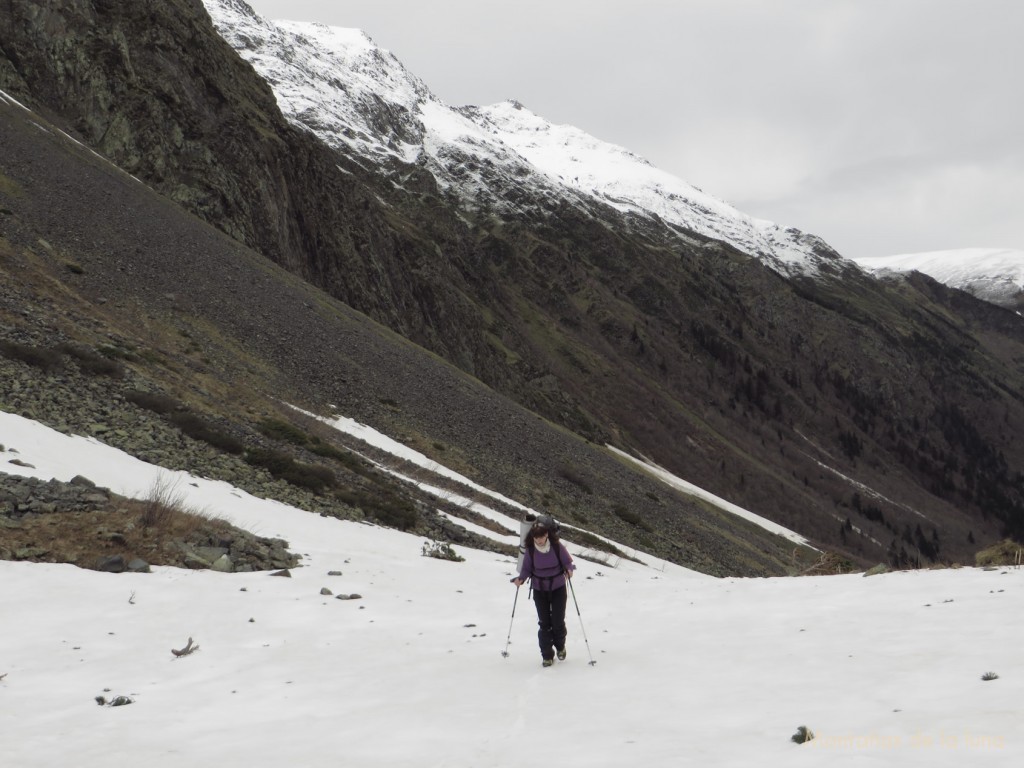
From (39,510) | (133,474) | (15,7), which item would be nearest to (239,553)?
(39,510)

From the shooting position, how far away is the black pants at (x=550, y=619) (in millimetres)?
9648

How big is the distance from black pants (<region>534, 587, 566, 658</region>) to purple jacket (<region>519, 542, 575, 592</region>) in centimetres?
10

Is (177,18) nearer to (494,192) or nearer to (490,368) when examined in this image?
(490,368)

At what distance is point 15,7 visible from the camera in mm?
67188

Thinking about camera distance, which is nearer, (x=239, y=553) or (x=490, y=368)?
(x=239, y=553)

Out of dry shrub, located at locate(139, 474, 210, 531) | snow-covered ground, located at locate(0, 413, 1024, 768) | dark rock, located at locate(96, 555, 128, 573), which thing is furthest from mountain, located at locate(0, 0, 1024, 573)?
snow-covered ground, located at locate(0, 413, 1024, 768)

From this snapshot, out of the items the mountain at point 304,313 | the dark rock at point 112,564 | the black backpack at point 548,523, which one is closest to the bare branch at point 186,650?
the dark rock at point 112,564

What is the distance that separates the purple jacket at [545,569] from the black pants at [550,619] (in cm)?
10

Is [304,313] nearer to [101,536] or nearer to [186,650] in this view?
[101,536]

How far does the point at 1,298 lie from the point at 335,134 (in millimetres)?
161138

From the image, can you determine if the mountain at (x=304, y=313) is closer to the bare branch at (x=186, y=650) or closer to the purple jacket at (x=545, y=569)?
the bare branch at (x=186, y=650)

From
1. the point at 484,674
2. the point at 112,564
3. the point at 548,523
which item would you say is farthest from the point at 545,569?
the point at 112,564

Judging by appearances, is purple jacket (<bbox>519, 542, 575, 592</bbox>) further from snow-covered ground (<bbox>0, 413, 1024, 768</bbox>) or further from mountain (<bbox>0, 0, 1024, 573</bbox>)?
mountain (<bbox>0, 0, 1024, 573</bbox>)

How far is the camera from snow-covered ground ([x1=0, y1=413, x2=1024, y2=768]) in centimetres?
625
